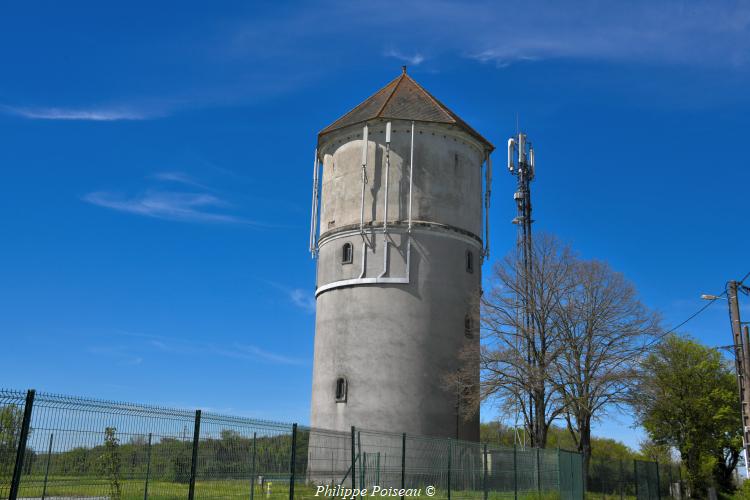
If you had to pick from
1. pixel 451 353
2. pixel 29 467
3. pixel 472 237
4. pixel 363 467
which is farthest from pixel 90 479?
pixel 472 237

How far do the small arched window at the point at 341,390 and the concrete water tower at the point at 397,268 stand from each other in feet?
0.13

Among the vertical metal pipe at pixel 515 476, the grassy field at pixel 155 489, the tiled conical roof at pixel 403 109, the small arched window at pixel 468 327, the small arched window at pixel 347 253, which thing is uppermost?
the tiled conical roof at pixel 403 109

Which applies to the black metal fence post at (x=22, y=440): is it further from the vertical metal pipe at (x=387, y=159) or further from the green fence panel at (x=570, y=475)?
the vertical metal pipe at (x=387, y=159)

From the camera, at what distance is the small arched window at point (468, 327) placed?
3206 centimetres

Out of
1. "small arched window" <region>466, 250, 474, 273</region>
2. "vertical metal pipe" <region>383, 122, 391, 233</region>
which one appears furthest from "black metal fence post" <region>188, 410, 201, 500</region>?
"small arched window" <region>466, 250, 474, 273</region>

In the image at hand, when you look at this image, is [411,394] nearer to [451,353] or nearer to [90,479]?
[451,353]

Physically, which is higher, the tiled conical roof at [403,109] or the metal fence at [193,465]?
the tiled conical roof at [403,109]

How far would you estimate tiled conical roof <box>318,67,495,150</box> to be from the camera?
106 ft

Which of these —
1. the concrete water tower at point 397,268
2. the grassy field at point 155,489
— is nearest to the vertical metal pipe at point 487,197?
the concrete water tower at point 397,268

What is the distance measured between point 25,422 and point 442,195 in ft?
75.3

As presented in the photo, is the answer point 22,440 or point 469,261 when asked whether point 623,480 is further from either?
point 22,440

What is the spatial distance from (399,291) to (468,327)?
3.67 m

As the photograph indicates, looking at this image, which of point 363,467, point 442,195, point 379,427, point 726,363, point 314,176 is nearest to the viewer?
point 363,467

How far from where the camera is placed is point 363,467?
18609 mm
